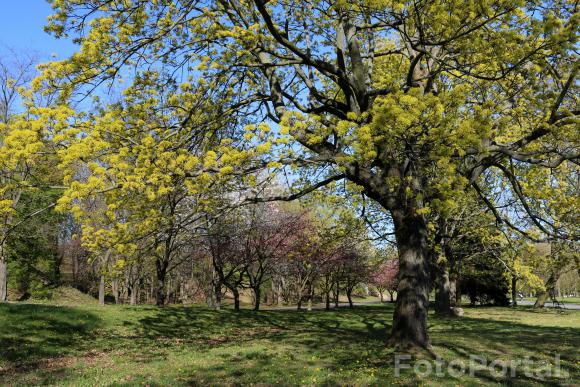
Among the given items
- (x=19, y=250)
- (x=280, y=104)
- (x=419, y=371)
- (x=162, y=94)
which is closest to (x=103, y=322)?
(x=162, y=94)

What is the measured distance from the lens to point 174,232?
31.5 feet

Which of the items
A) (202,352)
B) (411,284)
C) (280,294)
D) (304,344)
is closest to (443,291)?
(304,344)

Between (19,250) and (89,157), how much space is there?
2966 centimetres

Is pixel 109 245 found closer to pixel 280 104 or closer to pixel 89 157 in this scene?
pixel 89 157

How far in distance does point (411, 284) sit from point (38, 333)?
33.5 ft

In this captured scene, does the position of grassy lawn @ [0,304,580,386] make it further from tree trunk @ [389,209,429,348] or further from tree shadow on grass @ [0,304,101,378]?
tree trunk @ [389,209,429,348]

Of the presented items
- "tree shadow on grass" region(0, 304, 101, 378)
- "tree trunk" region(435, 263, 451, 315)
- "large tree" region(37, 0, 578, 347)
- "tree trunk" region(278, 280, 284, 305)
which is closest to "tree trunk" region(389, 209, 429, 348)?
"large tree" region(37, 0, 578, 347)

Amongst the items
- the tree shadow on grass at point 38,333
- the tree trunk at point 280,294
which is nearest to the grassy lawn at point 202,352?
the tree shadow on grass at point 38,333

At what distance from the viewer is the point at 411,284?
973 centimetres

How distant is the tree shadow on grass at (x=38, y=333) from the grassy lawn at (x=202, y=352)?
22 mm

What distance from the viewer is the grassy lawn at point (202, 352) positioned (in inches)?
286

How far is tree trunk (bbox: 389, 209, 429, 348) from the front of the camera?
31.3 ft

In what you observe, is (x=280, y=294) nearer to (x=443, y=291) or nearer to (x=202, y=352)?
(x=443, y=291)

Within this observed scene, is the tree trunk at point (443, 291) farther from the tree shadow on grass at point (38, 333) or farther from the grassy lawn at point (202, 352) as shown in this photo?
the tree shadow on grass at point (38, 333)
